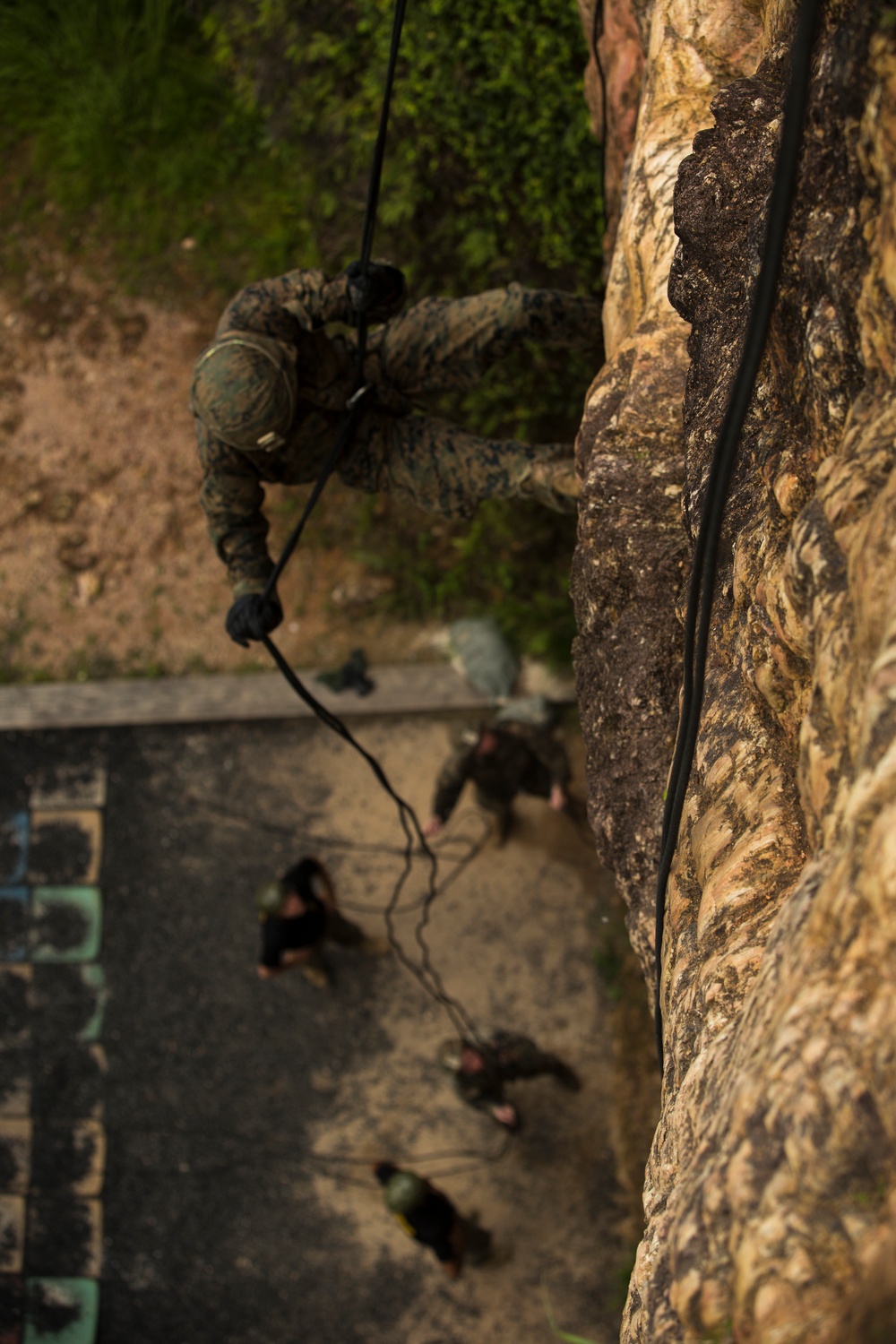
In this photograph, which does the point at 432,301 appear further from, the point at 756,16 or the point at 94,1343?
the point at 94,1343

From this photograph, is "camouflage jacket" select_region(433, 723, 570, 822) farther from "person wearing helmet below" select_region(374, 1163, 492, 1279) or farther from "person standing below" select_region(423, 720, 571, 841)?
"person wearing helmet below" select_region(374, 1163, 492, 1279)

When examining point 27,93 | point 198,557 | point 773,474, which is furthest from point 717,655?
point 27,93

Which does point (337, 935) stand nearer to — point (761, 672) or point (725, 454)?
point (761, 672)

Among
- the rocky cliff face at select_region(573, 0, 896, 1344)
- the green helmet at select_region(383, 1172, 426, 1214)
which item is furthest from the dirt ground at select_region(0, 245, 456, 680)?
the rocky cliff face at select_region(573, 0, 896, 1344)

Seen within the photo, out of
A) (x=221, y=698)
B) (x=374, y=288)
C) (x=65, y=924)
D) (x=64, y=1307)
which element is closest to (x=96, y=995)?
(x=65, y=924)

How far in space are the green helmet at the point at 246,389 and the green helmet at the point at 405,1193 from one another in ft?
11.7

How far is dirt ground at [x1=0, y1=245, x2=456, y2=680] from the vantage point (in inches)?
216

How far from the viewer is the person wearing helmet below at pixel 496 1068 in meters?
4.80

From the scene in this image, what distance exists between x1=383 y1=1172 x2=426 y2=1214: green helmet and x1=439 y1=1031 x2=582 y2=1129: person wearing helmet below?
485 millimetres

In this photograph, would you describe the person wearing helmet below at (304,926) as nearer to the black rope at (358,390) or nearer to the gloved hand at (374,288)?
the black rope at (358,390)

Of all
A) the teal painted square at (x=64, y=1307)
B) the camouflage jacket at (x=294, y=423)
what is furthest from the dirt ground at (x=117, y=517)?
the teal painted square at (x=64, y=1307)

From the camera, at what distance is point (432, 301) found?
3.77 metres

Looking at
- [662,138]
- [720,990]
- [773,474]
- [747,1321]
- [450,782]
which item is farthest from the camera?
[450,782]

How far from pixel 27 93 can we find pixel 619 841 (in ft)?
Answer: 20.2
